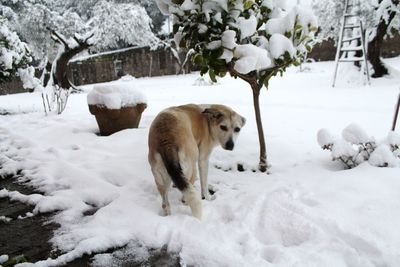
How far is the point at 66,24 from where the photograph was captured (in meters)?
13.4

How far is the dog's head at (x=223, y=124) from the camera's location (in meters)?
2.98

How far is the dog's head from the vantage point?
2979 mm

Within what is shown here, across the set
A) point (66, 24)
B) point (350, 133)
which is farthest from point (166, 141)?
point (66, 24)

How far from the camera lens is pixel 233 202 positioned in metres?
2.81

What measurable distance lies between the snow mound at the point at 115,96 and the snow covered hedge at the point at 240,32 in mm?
2345

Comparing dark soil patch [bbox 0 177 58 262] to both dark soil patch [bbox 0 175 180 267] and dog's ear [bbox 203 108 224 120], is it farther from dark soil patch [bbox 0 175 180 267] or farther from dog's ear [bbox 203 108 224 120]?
dog's ear [bbox 203 108 224 120]

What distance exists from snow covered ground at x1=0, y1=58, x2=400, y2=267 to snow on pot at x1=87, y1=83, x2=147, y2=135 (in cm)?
28

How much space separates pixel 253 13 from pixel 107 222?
93.0 inches

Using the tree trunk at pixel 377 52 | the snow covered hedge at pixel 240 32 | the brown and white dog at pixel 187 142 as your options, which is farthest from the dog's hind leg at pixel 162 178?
the tree trunk at pixel 377 52

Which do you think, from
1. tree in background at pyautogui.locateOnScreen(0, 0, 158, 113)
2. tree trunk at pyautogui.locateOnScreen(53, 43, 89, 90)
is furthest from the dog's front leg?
tree trunk at pyautogui.locateOnScreen(53, 43, 89, 90)

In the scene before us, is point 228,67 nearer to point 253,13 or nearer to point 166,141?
point 253,13

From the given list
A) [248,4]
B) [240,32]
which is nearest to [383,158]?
[240,32]

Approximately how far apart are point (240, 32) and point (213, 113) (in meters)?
0.82

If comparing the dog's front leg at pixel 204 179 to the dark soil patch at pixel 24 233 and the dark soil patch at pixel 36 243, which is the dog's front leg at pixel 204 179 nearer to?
the dark soil patch at pixel 36 243
